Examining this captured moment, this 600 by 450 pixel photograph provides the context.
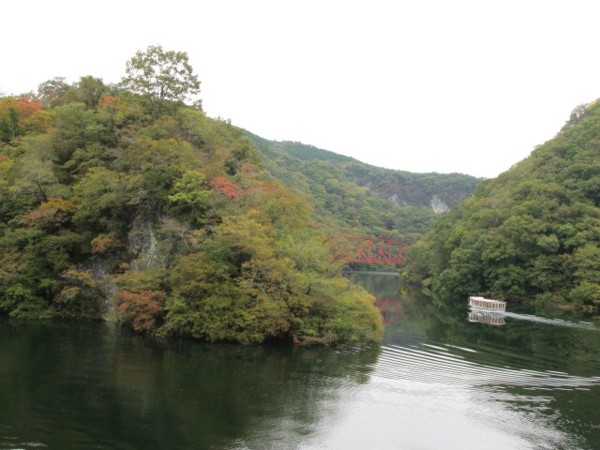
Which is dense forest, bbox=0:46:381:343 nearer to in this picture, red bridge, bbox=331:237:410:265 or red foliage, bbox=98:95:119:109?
red foliage, bbox=98:95:119:109

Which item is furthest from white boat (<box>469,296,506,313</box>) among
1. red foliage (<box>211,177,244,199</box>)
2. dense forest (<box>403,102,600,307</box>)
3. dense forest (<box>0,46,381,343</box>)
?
red foliage (<box>211,177,244,199</box>)

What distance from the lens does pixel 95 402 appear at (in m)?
17.7

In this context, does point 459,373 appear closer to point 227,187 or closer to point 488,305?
point 227,187

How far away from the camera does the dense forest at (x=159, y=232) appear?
30250 mm

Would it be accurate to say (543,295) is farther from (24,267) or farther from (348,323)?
(24,267)

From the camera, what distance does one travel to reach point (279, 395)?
68.0 feet

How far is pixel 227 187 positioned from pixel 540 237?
148 feet

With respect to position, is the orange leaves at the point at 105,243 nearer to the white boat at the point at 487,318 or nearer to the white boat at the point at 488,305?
the white boat at the point at 487,318

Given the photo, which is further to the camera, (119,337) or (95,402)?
(119,337)

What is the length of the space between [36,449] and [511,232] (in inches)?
2501

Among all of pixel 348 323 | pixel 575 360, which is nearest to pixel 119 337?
pixel 348 323

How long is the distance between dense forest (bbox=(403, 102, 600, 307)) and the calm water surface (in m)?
30.5

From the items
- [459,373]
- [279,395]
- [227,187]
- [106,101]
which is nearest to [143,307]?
[227,187]

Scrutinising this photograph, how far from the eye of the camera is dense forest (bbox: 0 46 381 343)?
3025 cm
